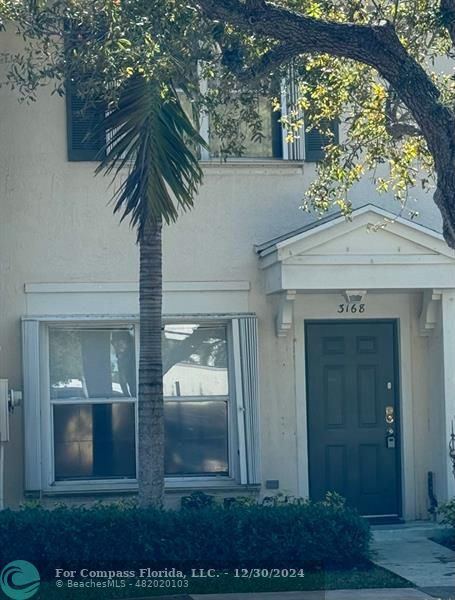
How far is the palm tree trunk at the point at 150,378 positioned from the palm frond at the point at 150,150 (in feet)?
0.69

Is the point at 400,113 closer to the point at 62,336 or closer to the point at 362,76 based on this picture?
the point at 362,76

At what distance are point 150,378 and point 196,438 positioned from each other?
243 centimetres

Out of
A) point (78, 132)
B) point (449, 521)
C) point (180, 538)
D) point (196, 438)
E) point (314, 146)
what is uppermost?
point (78, 132)

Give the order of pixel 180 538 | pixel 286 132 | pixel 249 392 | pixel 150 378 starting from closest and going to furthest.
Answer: pixel 180 538, pixel 150 378, pixel 249 392, pixel 286 132

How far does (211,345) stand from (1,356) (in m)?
2.26

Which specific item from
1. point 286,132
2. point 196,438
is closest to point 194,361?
point 196,438

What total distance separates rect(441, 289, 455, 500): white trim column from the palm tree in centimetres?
358

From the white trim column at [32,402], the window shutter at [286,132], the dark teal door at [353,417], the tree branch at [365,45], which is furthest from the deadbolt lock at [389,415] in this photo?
the tree branch at [365,45]

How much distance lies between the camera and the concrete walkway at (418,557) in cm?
977

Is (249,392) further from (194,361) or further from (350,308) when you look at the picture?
(350,308)

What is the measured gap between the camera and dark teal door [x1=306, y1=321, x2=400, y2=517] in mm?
12695

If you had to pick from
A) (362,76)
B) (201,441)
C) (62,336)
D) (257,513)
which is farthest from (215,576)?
(362,76)

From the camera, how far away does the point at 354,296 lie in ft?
40.7

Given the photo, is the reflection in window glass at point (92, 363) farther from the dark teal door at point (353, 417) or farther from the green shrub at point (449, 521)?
the green shrub at point (449, 521)
